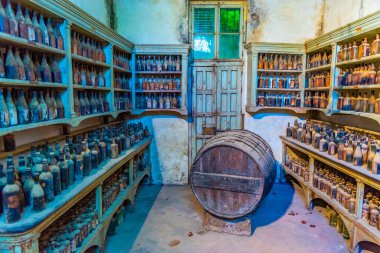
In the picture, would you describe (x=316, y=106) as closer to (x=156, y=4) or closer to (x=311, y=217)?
(x=311, y=217)

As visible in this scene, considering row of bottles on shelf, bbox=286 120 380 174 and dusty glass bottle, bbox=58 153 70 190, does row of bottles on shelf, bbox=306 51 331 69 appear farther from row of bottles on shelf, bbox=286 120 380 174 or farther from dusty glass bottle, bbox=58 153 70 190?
dusty glass bottle, bbox=58 153 70 190

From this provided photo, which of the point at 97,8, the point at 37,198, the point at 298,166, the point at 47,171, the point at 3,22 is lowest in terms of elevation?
the point at 298,166

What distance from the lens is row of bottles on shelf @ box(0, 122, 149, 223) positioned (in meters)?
1.81

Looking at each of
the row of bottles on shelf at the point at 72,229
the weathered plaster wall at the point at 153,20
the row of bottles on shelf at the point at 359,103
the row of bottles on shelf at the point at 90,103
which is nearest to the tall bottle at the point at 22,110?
the row of bottles on shelf at the point at 90,103

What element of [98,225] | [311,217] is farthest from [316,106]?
[98,225]

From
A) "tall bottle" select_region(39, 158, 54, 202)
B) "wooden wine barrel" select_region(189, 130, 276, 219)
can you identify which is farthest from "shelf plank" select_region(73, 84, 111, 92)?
"wooden wine barrel" select_region(189, 130, 276, 219)

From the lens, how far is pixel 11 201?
1777mm

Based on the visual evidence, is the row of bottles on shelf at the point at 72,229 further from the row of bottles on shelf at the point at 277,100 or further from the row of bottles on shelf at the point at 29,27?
the row of bottles on shelf at the point at 277,100

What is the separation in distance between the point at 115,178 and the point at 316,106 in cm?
344

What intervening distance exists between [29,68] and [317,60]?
4.30 m

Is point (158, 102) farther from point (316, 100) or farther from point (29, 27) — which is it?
point (29, 27)

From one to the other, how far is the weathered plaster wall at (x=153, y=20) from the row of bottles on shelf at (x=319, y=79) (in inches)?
93.8

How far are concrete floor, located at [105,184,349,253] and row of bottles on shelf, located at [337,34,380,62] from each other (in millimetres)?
2242

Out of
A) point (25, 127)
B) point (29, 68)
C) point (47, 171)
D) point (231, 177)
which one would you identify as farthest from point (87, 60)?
point (231, 177)
